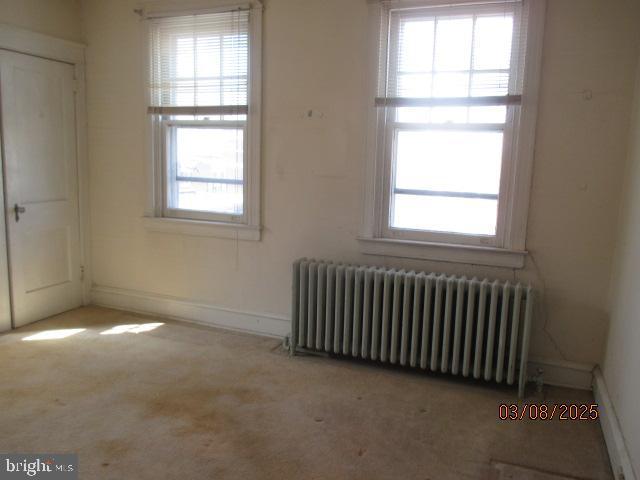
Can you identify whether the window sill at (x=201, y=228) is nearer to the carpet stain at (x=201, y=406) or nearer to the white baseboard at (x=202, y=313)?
the white baseboard at (x=202, y=313)

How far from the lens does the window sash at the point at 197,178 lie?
4.08 m

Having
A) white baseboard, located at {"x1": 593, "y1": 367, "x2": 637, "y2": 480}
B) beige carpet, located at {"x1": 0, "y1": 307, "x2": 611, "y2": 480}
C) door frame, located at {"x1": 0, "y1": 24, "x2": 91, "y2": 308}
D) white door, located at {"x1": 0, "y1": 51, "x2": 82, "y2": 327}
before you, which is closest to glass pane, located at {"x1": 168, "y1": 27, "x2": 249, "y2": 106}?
door frame, located at {"x1": 0, "y1": 24, "x2": 91, "y2": 308}

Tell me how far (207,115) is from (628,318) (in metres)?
3.14

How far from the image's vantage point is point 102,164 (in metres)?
4.65

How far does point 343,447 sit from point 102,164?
3.31m

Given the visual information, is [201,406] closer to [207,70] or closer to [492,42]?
[207,70]

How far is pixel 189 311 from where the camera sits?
14.6ft

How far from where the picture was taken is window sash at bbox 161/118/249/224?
408cm

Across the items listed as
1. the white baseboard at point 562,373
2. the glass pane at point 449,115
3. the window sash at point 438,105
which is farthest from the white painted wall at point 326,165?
the glass pane at point 449,115

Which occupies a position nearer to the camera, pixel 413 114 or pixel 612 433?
pixel 612 433


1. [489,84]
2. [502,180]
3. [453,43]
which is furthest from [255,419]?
[453,43]

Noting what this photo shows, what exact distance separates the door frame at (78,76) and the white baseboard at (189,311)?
0.29 metres

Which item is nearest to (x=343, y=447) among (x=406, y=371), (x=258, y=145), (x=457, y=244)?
(x=406, y=371)
